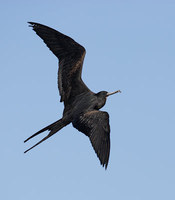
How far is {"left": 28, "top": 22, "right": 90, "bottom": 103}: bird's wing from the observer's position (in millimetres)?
10711

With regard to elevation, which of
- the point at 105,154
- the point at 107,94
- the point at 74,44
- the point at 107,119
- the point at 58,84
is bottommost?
the point at 105,154

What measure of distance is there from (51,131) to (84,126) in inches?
30.9

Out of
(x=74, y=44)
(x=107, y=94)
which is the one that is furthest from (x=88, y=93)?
(x=74, y=44)

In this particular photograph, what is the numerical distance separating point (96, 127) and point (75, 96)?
1.16m

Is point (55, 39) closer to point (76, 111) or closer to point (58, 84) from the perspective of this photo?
point (58, 84)

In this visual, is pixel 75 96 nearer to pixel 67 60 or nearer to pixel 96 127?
pixel 67 60

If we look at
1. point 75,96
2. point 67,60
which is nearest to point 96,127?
point 75,96

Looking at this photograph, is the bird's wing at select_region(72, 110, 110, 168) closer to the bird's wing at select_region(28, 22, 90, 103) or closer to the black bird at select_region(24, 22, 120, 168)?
the black bird at select_region(24, 22, 120, 168)

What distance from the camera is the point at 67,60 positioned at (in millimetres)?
10852

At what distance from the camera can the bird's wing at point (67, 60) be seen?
10.7m

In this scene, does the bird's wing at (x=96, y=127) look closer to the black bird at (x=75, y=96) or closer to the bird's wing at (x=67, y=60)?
the black bird at (x=75, y=96)

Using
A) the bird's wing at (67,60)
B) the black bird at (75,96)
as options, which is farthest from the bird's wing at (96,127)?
the bird's wing at (67,60)

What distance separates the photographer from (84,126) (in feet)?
32.5

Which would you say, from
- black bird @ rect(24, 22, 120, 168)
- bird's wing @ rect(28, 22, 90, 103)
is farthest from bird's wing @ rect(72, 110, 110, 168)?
bird's wing @ rect(28, 22, 90, 103)
